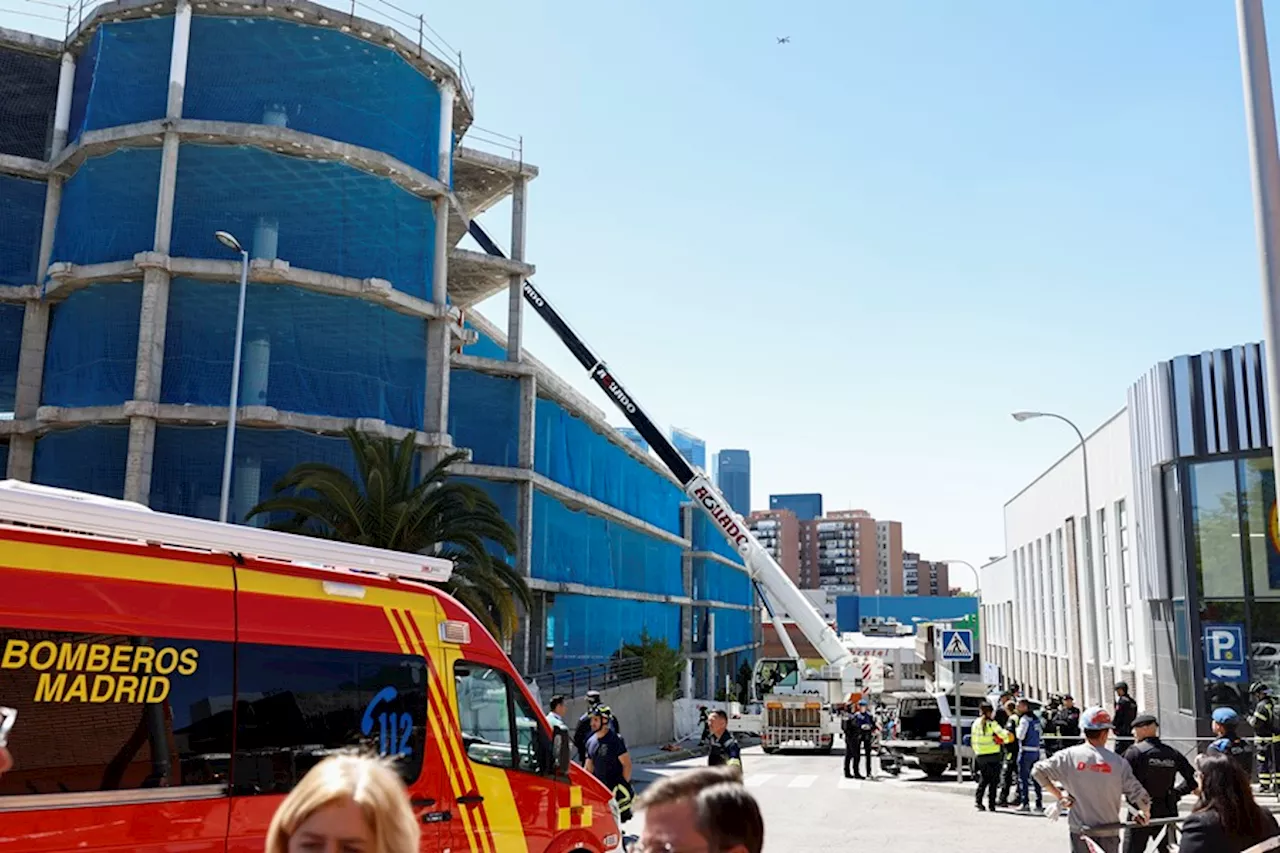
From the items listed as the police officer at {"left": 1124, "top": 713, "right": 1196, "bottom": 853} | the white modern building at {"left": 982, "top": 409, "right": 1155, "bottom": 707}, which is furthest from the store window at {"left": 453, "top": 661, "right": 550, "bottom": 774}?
the white modern building at {"left": 982, "top": 409, "right": 1155, "bottom": 707}

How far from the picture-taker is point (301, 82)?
29922 mm

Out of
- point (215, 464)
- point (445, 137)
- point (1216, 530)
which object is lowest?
point (1216, 530)

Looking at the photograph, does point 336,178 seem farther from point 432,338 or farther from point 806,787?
point 806,787

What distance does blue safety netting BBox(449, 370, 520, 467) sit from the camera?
36031mm

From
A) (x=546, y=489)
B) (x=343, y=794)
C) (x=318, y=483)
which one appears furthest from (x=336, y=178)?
(x=343, y=794)

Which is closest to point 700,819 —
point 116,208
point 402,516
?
point 402,516

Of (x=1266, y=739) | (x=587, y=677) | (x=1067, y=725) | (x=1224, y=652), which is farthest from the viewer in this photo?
(x=587, y=677)

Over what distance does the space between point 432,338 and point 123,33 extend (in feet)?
38.2

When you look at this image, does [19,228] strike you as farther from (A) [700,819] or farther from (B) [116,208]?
(A) [700,819]

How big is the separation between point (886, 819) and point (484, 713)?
9.90 metres

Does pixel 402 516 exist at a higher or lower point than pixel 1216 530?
higher

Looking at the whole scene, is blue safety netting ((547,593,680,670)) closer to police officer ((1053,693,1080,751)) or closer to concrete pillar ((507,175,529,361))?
concrete pillar ((507,175,529,361))

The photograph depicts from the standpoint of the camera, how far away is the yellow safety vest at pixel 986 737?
56.2ft

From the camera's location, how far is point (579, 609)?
43.0 m
